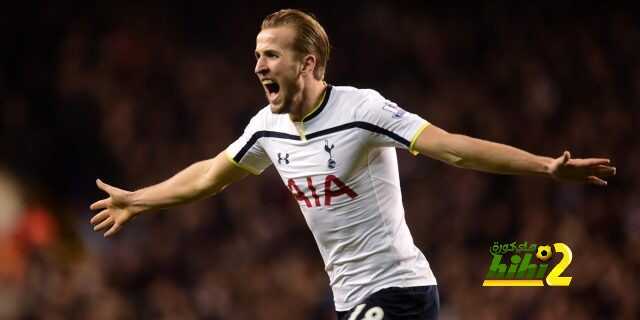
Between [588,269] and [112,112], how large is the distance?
500cm

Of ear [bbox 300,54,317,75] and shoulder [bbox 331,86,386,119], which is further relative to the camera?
ear [bbox 300,54,317,75]

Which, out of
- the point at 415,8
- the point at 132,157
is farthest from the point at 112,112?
the point at 415,8

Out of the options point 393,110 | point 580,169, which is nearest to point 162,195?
point 393,110

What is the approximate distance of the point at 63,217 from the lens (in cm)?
1000

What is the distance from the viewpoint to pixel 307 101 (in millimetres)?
4523

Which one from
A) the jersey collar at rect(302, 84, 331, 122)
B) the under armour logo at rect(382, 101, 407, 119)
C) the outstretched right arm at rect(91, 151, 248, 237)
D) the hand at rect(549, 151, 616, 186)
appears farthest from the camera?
the outstretched right arm at rect(91, 151, 248, 237)

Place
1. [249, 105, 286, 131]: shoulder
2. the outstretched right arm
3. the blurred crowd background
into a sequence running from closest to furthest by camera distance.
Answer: [249, 105, 286, 131]: shoulder
the outstretched right arm
the blurred crowd background

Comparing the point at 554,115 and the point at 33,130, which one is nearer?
the point at 554,115

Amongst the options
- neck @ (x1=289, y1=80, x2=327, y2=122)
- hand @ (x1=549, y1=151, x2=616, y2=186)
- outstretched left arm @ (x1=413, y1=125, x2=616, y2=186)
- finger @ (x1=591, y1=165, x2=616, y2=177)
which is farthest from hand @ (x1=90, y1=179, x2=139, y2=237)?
finger @ (x1=591, y1=165, x2=616, y2=177)

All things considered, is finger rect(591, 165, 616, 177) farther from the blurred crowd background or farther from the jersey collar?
the blurred crowd background

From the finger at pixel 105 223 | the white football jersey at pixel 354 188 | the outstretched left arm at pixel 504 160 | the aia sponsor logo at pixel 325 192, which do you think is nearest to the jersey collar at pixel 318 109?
the white football jersey at pixel 354 188

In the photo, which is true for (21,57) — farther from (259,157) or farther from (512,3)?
(259,157)

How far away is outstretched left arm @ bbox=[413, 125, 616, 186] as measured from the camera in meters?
3.97

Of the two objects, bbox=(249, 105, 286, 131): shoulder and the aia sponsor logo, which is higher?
bbox=(249, 105, 286, 131): shoulder
